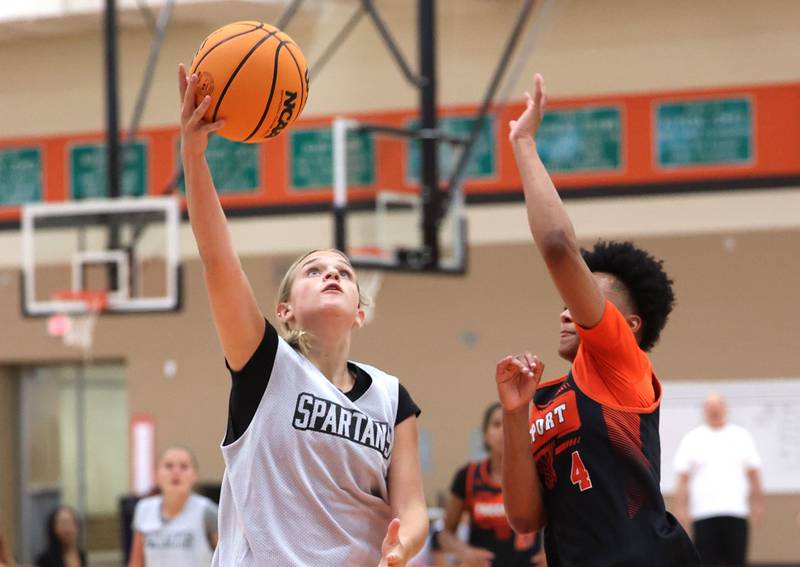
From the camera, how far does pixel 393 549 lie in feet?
9.47

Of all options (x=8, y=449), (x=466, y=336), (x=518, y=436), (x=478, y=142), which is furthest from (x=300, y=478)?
(x=8, y=449)

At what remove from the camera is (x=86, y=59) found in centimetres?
1401

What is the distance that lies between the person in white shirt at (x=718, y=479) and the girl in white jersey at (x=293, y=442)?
269 inches

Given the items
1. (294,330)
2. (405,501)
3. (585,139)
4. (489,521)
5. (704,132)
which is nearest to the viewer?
(405,501)

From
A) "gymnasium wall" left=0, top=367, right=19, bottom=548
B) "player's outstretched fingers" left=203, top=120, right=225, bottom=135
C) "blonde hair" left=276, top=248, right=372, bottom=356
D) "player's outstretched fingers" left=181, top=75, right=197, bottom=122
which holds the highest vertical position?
"player's outstretched fingers" left=181, top=75, right=197, bottom=122

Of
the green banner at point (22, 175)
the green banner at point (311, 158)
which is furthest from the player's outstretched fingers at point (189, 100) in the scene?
the green banner at point (22, 175)

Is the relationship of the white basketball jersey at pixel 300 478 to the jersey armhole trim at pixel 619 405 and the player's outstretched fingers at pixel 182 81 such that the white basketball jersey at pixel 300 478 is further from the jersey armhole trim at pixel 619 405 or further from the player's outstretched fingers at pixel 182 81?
the player's outstretched fingers at pixel 182 81

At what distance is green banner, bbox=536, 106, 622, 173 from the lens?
41.3ft

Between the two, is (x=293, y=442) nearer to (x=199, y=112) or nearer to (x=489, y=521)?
(x=199, y=112)

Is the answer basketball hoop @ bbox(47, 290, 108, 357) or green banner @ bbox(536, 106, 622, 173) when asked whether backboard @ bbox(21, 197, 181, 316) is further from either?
green banner @ bbox(536, 106, 622, 173)

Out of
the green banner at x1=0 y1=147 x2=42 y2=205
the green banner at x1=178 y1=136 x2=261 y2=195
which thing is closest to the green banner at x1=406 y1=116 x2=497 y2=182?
the green banner at x1=178 y1=136 x2=261 y2=195

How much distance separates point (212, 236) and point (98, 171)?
11325 mm

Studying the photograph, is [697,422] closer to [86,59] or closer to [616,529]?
[86,59]

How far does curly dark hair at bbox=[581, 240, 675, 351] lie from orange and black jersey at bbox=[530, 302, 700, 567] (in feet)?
0.61
